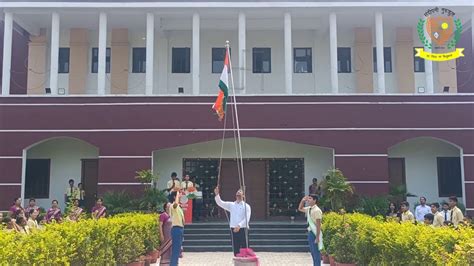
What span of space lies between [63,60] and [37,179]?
5.00 meters

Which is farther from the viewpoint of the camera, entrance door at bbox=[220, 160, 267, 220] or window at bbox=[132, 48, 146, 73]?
window at bbox=[132, 48, 146, 73]

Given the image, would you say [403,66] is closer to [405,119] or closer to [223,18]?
[405,119]

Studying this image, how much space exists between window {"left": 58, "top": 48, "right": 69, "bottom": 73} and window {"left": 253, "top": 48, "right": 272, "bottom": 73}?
7.66m

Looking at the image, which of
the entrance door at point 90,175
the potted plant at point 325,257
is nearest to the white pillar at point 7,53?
the entrance door at point 90,175

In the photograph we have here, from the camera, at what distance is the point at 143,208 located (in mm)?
16984

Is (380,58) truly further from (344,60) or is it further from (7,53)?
(7,53)

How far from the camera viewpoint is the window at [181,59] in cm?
2133

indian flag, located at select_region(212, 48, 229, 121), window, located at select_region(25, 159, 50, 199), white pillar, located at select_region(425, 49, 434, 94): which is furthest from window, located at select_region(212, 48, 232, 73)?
indian flag, located at select_region(212, 48, 229, 121)

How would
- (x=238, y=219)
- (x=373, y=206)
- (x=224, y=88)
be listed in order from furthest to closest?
(x=373, y=206) → (x=224, y=88) → (x=238, y=219)

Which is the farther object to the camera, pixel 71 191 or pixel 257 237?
pixel 71 191

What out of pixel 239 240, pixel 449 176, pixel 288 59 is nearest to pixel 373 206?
pixel 449 176

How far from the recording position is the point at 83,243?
7941 millimetres

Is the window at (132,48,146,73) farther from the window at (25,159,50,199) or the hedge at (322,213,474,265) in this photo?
the hedge at (322,213,474,265)

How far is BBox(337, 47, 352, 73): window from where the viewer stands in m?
21.3
